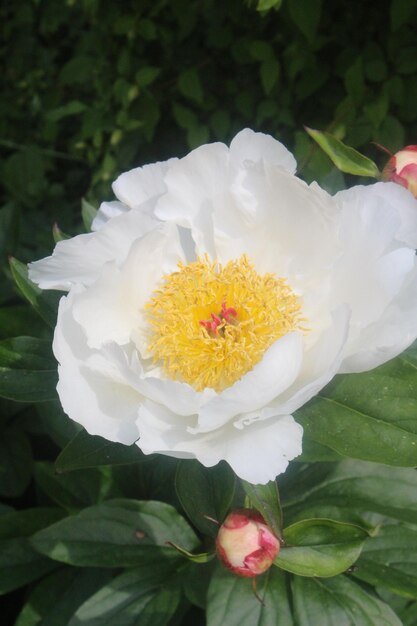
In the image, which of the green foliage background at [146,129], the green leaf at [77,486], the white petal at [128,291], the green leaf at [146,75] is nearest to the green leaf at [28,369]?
the green foliage background at [146,129]

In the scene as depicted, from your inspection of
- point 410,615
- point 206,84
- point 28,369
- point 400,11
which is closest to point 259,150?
point 28,369

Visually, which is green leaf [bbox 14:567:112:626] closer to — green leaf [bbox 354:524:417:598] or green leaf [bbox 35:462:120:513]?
green leaf [bbox 35:462:120:513]

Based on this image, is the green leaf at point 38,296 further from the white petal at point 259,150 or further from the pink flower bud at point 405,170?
the pink flower bud at point 405,170

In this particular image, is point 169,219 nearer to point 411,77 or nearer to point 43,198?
point 411,77

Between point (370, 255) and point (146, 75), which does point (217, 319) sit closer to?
point (370, 255)

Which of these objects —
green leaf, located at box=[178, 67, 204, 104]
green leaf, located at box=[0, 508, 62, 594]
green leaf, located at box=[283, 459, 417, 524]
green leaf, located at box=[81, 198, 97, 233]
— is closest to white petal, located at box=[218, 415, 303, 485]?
green leaf, located at box=[283, 459, 417, 524]

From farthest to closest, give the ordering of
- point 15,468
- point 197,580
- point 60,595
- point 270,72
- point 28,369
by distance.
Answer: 1. point 270,72
2. point 15,468
3. point 60,595
4. point 197,580
5. point 28,369
